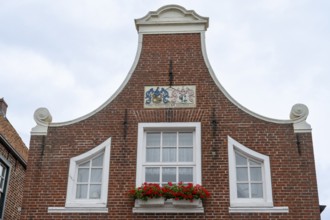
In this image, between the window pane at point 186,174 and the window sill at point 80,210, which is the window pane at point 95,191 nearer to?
the window sill at point 80,210

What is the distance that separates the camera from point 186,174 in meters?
11.4

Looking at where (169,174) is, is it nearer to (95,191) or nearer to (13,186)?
Result: (95,191)

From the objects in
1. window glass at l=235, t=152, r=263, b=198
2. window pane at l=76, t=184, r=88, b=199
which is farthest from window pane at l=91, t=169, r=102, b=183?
window glass at l=235, t=152, r=263, b=198

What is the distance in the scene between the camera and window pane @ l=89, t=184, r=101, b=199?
443 inches

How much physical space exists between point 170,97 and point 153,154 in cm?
163

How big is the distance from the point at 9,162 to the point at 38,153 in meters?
5.44

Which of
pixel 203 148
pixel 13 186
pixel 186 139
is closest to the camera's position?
pixel 203 148

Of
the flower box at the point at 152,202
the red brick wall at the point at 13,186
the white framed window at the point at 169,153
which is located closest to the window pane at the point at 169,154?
the white framed window at the point at 169,153

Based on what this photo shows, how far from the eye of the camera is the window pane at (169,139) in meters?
11.7

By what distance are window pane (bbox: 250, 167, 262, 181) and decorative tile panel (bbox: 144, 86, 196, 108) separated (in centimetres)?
226

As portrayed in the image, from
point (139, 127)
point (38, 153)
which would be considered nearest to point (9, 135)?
point (38, 153)

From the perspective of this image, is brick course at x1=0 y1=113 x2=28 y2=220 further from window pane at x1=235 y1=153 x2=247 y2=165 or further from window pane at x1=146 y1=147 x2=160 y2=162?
window pane at x1=235 y1=153 x2=247 y2=165

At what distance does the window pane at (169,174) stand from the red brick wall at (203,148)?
757mm

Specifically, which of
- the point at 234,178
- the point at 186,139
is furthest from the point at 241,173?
the point at 186,139
